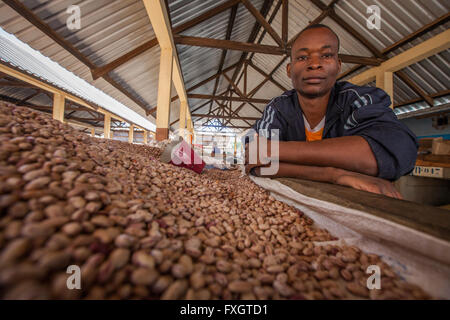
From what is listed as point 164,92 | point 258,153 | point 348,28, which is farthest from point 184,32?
point 258,153

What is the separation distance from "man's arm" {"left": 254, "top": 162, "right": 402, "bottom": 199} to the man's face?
56cm

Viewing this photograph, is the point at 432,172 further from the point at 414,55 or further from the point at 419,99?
the point at 419,99

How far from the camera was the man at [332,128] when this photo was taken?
906 mm

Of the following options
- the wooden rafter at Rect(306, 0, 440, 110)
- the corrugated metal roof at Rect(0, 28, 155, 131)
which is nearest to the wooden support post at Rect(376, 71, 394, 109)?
the wooden rafter at Rect(306, 0, 440, 110)

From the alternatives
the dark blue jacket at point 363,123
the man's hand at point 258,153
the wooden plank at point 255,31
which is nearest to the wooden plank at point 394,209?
the dark blue jacket at point 363,123

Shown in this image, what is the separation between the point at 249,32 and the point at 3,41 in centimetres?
540

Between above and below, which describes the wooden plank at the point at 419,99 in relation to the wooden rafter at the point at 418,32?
below

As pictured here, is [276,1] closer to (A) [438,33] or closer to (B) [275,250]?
(A) [438,33]

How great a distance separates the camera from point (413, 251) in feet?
1.77

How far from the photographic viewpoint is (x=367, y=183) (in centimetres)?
90

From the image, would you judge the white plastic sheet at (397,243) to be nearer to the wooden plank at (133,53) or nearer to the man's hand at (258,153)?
the man's hand at (258,153)

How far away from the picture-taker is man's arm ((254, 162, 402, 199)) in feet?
2.92

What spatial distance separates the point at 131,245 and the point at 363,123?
1.29 metres

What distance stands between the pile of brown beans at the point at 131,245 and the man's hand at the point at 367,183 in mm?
343
